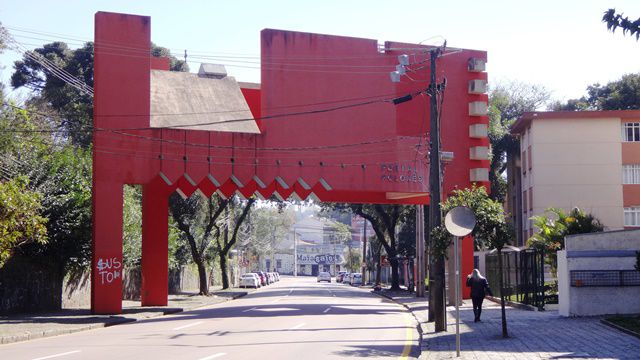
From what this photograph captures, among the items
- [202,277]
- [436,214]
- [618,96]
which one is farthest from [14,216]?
[618,96]

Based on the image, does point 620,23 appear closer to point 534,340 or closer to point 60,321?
point 534,340

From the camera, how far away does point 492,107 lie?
208 feet

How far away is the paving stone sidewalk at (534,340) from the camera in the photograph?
49.6 ft

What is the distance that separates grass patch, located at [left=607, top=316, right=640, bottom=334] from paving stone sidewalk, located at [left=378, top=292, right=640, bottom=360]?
33cm

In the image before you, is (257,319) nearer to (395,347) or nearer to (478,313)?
(478,313)

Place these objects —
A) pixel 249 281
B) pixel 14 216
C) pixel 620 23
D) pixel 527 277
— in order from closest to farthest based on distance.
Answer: pixel 620 23
pixel 14 216
pixel 527 277
pixel 249 281

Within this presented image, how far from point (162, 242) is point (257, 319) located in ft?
30.2

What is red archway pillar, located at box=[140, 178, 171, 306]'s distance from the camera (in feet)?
115

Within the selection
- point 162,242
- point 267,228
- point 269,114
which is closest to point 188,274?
point 162,242

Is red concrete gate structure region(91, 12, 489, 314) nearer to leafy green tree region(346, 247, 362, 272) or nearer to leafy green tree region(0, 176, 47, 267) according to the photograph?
leafy green tree region(0, 176, 47, 267)

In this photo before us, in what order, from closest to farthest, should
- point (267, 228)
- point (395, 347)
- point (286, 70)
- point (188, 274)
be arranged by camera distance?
point (395, 347), point (286, 70), point (188, 274), point (267, 228)

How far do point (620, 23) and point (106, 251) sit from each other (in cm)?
2395

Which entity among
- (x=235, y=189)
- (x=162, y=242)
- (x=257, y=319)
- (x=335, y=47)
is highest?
(x=335, y=47)

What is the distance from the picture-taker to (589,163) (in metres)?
50.2
